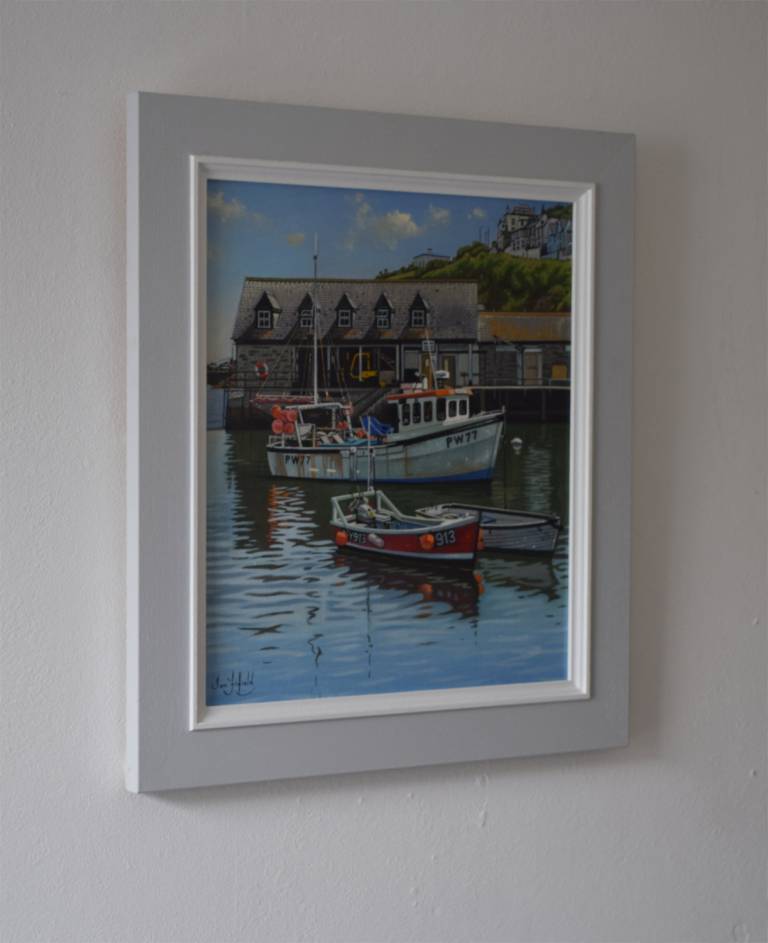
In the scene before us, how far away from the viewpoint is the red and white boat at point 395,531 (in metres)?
1.08

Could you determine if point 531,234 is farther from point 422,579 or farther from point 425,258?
point 422,579

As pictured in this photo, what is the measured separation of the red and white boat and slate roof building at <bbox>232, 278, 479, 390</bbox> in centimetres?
13

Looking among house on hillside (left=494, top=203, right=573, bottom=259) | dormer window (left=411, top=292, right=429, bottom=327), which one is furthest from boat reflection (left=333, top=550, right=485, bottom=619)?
house on hillside (left=494, top=203, right=573, bottom=259)

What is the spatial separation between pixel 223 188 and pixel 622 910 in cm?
95

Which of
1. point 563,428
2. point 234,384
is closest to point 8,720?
point 234,384

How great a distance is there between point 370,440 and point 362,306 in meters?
0.15

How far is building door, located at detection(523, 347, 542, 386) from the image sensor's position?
1.12 metres

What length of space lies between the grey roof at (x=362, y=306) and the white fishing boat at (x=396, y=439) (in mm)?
23

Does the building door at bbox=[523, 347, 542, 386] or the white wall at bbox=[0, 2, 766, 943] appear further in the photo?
the building door at bbox=[523, 347, 542, 386]

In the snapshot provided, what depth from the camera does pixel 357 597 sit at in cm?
107

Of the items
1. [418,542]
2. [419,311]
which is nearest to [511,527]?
[418,542]
